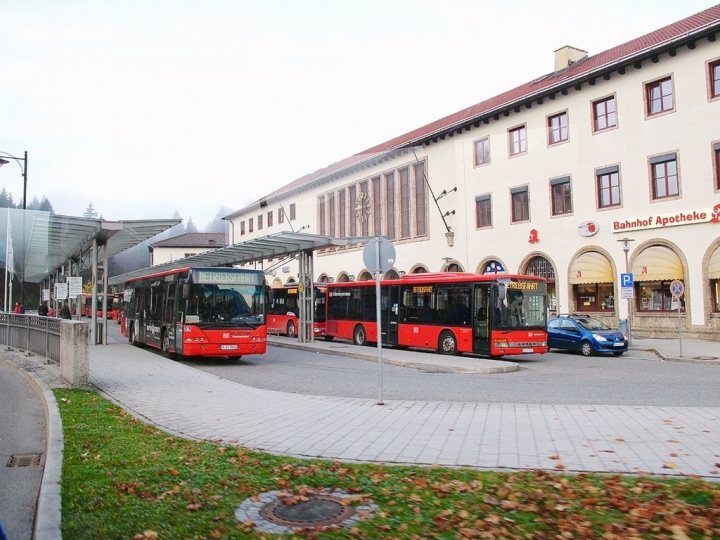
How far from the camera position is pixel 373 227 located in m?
48.7

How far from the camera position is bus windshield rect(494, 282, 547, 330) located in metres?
20.4

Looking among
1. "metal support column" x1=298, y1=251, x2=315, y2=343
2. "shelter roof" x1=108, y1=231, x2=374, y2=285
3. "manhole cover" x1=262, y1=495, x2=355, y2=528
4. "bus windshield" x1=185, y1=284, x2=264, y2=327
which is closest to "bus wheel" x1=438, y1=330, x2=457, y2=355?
"shelter roof" x1=108, y1=231, x2=374, y2=285

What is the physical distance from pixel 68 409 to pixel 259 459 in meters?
4.64

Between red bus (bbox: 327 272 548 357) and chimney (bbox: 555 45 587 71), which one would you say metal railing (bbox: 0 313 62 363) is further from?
chimney (bbox: 555 45 587 71)

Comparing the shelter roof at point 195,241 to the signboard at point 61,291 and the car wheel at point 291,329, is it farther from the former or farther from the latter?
the signboard at point 61,291

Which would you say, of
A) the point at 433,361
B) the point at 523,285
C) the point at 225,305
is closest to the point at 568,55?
the point at 523,285

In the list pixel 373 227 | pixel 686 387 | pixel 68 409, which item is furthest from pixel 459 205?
pixel 68 409

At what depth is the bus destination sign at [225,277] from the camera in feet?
60.5

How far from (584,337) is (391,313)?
720 cm

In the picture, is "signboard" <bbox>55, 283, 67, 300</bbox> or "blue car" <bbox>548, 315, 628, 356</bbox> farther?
"signboard" <bbox>55, 283, 67, 300</bbox>

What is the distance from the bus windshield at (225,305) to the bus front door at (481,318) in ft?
22.7

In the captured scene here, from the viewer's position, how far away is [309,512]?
4.77 m

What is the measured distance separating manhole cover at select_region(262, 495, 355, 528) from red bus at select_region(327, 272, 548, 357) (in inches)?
626

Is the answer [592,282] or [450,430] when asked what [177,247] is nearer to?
[592,282]
